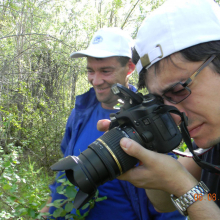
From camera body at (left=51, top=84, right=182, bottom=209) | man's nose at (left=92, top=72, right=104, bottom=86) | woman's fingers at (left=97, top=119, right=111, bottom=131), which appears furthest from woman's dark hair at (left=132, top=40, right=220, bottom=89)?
man's nose at (left=92, top=72, right=104, bottom=86)

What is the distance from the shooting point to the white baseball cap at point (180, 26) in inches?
40.4

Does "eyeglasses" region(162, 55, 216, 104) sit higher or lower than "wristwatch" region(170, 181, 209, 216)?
higher

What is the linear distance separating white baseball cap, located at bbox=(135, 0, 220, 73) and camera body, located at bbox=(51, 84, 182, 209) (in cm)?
28

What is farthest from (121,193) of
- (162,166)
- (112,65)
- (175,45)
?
(112,65)

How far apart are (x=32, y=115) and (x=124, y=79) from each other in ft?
12.2

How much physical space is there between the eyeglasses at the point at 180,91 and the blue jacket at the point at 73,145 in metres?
0.67

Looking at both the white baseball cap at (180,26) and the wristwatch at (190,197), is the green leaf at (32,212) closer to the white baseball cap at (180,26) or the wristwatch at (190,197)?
the wristwatch at (190,197)

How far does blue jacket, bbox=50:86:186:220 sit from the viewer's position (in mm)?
1322

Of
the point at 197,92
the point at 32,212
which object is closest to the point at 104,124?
the point at 197,92

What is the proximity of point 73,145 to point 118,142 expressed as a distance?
2.41 feet

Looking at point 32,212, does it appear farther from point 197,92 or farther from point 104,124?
point 197,92

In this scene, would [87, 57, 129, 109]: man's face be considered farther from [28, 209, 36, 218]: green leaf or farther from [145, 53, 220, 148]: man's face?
[28, 209, 36, 218]: green leaf

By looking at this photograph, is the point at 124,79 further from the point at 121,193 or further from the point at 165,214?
the point at 165,214

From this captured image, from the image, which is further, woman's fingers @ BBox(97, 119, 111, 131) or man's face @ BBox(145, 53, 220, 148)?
woman's fingers @ BBox(97, 119, 111, 131)
